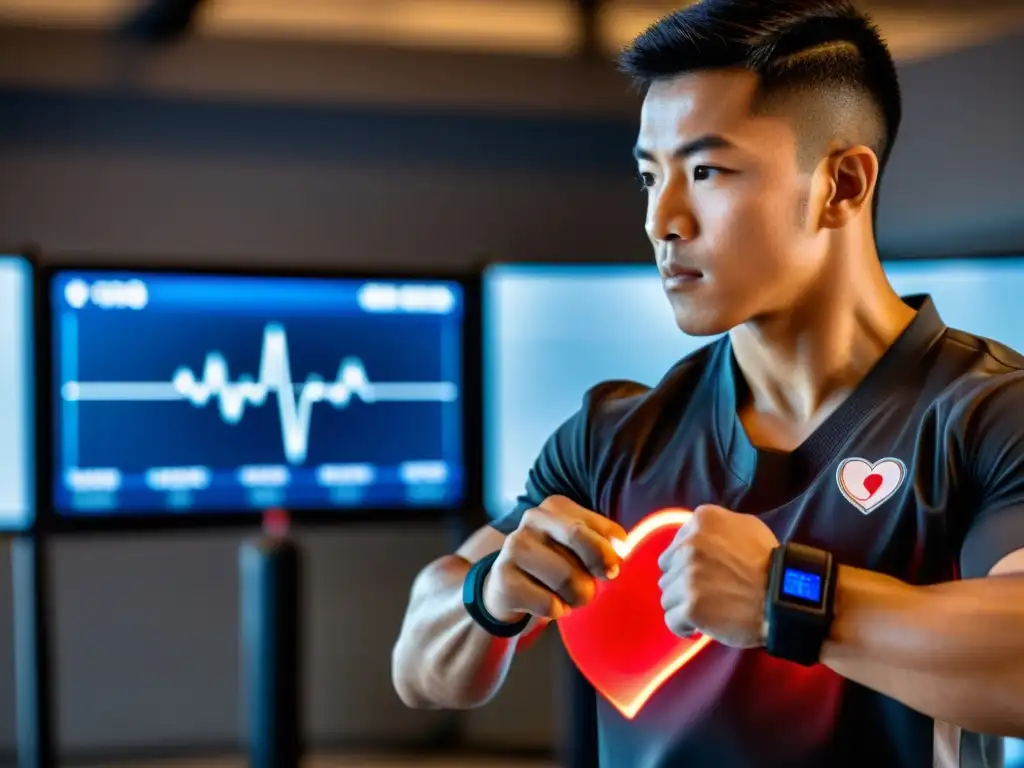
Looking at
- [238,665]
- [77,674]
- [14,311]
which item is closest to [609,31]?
[14,311]

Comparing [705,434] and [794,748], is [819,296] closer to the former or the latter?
[705,434]

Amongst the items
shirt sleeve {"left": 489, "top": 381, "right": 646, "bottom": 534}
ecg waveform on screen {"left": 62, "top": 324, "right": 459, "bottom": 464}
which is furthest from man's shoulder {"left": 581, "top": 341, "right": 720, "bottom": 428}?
ecg waveform on screen {"left": 62, "top": 324, "right": 459, "bottom": 464}

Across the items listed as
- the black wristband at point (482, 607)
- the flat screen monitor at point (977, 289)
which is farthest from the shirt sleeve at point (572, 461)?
the flat screen monitor at point (977, 289)

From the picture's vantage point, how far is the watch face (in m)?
0.80

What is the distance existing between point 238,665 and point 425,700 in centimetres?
187

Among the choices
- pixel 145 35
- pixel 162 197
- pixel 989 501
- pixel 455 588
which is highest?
pixel 145 35

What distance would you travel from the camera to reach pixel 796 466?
97 centimetres

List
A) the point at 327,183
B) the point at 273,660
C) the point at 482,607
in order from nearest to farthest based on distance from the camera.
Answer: the point at 482,607 → the point at 273,660 → the point at 327,183

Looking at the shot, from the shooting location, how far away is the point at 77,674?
2.78 metres

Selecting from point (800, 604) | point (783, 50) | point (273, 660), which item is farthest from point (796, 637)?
point (273, 660)

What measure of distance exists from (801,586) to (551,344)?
70.5 inches

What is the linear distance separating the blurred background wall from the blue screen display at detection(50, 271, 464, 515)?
346 millimetres

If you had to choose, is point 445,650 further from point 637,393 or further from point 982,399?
point 982,399

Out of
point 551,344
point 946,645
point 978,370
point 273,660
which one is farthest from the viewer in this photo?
point 551,344
